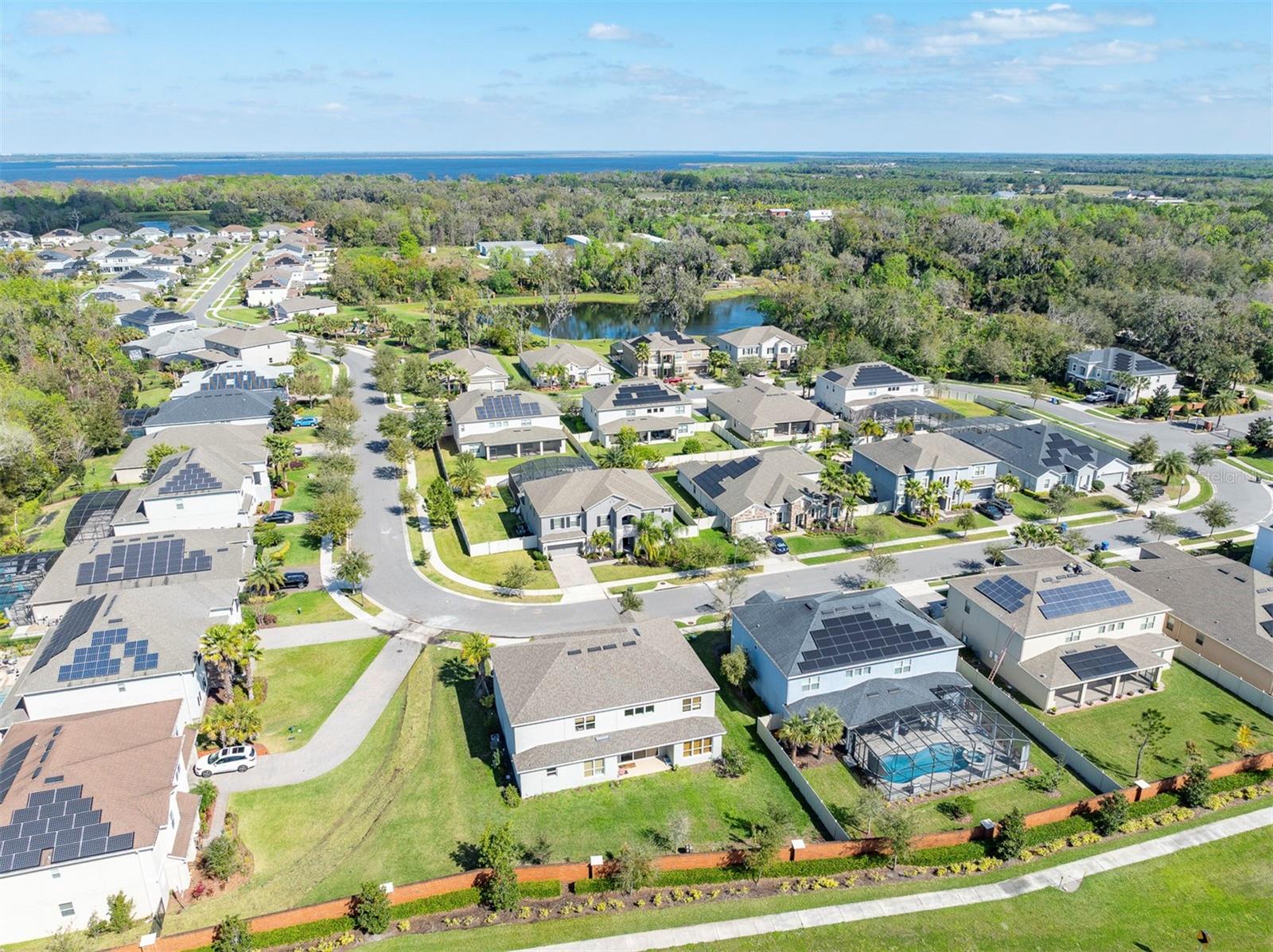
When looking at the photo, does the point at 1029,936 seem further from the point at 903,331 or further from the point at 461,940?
the point at 903,331

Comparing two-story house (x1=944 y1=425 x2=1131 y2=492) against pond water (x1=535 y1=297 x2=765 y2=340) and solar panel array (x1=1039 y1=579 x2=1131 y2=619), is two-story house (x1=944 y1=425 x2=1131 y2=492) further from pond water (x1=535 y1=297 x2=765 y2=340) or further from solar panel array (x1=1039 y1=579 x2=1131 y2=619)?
pond water (x1=535 y1=297 x2=765 y2=340)

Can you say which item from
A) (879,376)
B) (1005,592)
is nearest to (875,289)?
(879,376)

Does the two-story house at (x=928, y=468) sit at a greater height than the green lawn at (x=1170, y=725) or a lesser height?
greater

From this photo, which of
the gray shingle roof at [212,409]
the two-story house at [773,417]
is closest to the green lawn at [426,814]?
the two-story house at [773,417]

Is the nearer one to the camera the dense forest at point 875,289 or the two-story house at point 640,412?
the two-story house at point 640,412

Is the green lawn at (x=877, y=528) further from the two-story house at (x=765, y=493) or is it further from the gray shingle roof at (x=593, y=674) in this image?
the gray shingle roof at (x=593, y=674)

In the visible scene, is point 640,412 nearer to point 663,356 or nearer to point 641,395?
point 641,395

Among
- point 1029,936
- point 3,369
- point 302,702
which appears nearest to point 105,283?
point 3,369
